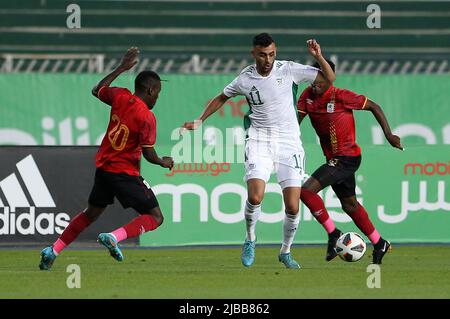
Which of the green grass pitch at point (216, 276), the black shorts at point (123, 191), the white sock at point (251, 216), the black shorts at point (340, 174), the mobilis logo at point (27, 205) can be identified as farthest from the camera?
the mobilis logo at point (27, 205)

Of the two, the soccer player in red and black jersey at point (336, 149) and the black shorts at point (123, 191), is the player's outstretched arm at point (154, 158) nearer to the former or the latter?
the black shorts at point (123, 191)

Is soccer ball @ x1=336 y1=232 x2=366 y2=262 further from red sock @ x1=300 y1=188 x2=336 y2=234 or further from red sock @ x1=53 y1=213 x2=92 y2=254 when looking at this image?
red sock @ x1=53 y1=213 x2=92 y2=254

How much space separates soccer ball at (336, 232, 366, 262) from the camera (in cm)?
1202

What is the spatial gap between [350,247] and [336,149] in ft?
3.96

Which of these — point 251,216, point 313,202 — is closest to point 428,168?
point 313,202

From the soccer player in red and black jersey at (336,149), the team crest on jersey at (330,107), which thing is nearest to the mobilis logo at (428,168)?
the soccer player in red and black jersey at (336,149)

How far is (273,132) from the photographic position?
11586 mm

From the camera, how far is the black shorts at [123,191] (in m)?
11.1

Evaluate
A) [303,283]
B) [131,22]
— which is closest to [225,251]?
[303,283]


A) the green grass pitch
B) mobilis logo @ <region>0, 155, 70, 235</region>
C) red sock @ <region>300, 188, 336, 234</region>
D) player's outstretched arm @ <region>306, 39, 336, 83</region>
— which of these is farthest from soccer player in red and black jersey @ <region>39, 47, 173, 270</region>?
mobilis logo @ <region>0, 155, 70, 235</region>

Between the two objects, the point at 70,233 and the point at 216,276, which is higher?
the point at 70,233

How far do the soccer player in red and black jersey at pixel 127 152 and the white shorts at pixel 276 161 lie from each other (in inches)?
38.4

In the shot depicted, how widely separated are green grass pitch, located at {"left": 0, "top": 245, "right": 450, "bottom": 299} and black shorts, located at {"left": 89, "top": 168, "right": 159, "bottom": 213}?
653 millimetres

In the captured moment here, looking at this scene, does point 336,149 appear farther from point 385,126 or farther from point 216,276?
point 216,276
